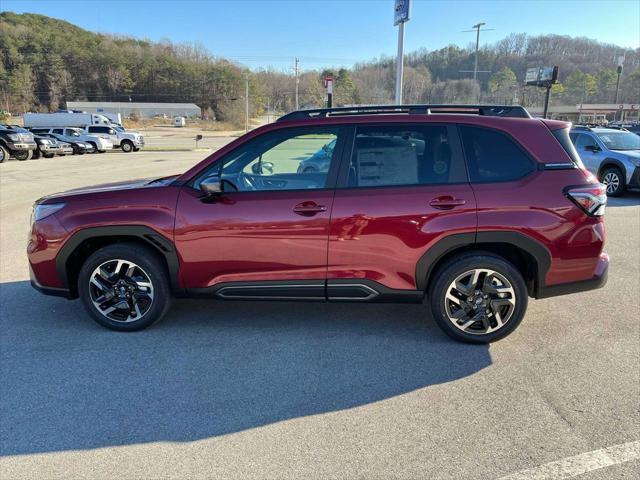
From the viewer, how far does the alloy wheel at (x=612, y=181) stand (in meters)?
11.6

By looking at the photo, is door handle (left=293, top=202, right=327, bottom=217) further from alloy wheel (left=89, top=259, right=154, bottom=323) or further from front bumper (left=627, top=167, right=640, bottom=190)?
front bumper (left=627, top=167, right=640, bottom=190)

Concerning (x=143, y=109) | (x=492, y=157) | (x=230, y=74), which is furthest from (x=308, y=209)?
(x=230, y=74)

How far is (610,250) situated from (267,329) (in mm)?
5407

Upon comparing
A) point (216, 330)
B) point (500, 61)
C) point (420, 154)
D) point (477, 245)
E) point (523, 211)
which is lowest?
point (216, 330)

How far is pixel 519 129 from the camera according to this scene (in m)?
3.68

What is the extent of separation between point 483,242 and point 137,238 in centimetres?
286

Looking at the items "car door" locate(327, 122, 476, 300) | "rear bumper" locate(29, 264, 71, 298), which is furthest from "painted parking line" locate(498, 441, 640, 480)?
"rear bumper" locate(29, 264, 71, 298)

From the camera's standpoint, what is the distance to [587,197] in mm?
3562

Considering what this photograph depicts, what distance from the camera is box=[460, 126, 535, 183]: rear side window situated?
3633 mm

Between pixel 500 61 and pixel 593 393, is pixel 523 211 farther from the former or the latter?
pixel 500 61

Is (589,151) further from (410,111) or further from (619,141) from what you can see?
(410,111)

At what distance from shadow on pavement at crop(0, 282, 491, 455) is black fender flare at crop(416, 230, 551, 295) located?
734 mm

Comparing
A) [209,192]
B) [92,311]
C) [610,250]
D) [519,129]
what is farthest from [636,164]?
[92,311]

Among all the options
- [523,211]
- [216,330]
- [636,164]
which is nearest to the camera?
[523,211]
